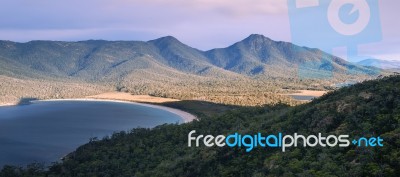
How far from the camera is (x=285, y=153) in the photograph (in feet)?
139

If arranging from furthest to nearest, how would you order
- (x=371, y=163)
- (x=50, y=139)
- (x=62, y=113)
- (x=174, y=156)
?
(x=62, y=113), (x=50, y=139), (x=174, y=156), (x=371, y=163)

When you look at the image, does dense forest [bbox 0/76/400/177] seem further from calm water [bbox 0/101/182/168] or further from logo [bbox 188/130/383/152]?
calm water [bbox 0/101/182/168]

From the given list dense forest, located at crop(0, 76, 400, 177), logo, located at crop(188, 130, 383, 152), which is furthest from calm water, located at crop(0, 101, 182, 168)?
logo, located at crop(188, 130, 383, 152)

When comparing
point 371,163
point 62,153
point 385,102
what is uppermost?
point 385,102

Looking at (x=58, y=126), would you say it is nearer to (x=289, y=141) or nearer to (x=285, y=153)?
(x=289, y=141)

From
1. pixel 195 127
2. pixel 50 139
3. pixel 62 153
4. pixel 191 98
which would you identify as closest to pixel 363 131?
pixel 195 127

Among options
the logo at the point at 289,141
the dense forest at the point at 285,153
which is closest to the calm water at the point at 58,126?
the dense forest at the point at 285,153

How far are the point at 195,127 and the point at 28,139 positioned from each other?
64.9m

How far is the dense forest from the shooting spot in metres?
33.0

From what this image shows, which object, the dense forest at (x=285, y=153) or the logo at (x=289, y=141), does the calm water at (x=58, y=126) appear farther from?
the logo at (x=289, y=141)

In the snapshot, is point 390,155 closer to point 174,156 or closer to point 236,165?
point 236,165

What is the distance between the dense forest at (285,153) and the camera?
33.0 metres

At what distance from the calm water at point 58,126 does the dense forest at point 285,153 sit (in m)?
25.2

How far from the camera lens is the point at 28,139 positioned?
125125mm
